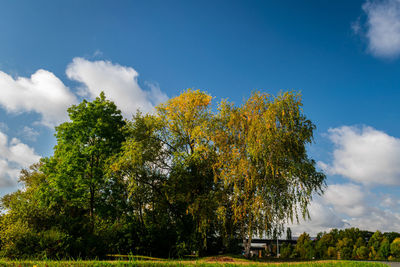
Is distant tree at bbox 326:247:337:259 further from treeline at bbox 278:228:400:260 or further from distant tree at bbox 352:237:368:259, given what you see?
distant tree at bbox 352:237:368:259

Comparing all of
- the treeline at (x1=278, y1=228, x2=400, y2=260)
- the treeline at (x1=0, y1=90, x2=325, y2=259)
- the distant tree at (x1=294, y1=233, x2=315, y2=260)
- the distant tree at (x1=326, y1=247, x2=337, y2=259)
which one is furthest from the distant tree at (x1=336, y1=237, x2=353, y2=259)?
the treeline at (x1=0, y1=90, x2=325, y2=259)

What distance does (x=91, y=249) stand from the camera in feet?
75.2

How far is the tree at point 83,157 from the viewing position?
26781mm

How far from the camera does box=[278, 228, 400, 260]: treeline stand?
149ft

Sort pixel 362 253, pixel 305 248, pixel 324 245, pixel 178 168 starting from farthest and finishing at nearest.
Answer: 1. pixel 305 248
2. pixel 324 245
3. pixel 362 253
4. pixel 178 168

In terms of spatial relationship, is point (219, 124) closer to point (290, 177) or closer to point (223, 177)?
point (223, 177)

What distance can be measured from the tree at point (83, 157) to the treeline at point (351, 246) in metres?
32.9

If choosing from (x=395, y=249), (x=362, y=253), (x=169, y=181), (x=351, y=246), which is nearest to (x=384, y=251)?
(x=395, y=249)

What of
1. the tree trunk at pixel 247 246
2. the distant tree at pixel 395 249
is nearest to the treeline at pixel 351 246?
the distant tree at pixel 395 249

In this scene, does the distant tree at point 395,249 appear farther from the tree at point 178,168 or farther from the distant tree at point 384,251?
the tree at point 178,168

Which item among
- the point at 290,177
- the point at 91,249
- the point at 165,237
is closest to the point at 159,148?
the point at 165,237

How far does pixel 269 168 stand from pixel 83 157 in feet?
51.9

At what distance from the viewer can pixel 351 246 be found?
51219 millimetres

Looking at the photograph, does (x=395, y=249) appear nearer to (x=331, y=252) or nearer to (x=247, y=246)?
(x=331, y=252)
